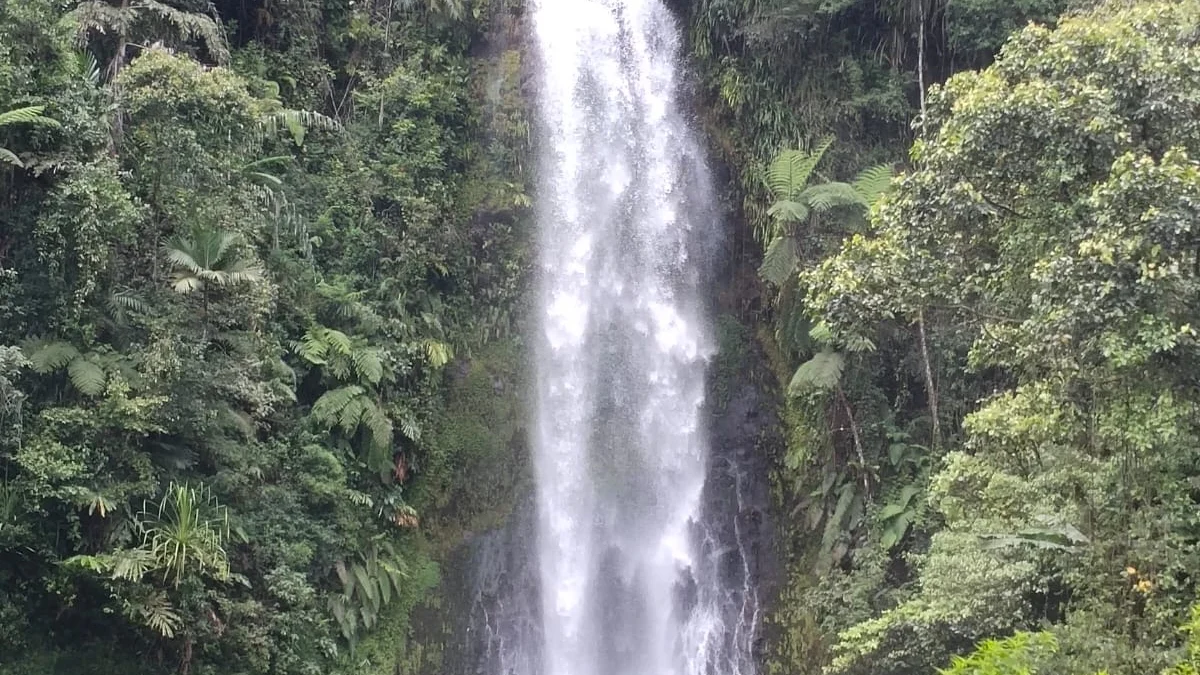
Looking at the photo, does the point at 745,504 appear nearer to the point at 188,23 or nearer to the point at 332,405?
the point at 332,405

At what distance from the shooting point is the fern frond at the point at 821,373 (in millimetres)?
14641

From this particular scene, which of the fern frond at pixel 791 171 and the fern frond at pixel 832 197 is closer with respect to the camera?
the fern frond at pixel 832 197

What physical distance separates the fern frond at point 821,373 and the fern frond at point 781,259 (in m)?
1.59

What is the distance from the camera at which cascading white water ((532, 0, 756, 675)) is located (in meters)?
15.8

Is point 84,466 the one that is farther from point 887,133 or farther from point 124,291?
point 887,133

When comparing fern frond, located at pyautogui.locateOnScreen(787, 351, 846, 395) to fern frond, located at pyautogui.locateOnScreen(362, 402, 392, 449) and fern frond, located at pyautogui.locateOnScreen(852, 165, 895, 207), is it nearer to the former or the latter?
fern frond, located at pyautogui.locateOnScreen(852, 165, 895, 207)

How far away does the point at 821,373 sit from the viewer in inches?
579

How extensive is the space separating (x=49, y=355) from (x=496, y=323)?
8.10 metres

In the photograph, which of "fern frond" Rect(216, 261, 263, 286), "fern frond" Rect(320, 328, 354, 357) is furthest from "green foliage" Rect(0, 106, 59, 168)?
"fern frond" Rect(320, 328, 354, 357)

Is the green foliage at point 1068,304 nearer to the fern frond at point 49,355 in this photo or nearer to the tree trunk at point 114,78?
the fern frond at point 49,355

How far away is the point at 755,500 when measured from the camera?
1670 centimetres

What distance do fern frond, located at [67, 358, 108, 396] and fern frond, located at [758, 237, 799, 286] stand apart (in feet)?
31.2

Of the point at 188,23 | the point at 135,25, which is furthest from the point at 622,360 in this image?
the point at 135,25

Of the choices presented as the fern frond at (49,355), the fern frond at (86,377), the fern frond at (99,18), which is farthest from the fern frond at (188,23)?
the fern frond at (86,377)
